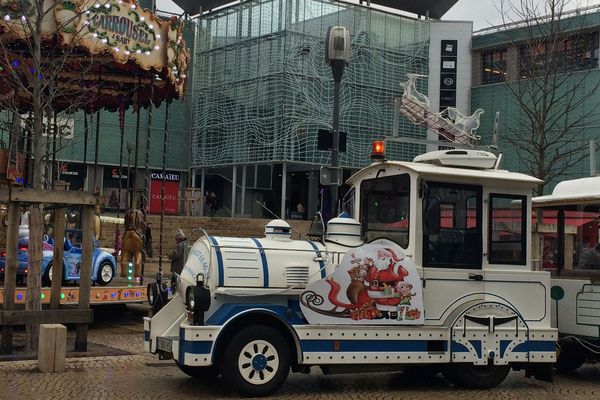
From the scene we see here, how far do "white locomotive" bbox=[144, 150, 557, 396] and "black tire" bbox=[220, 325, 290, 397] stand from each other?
0.04 feet

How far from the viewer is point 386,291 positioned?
29.4 ft


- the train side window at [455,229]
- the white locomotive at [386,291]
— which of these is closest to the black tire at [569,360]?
the white locomotive at [386,291]

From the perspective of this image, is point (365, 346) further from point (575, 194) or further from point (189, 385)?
point (575, 194)

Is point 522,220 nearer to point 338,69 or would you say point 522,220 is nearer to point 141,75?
point 338,69

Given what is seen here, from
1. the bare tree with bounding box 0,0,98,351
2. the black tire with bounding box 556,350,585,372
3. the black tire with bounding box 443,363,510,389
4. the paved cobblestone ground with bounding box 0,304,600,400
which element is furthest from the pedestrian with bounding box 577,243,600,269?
the bare tree with bounding box 0,0,98,351

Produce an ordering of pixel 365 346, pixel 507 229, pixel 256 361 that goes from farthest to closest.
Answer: pixel 507 229 < pixel 365 346 < pixel 256 361

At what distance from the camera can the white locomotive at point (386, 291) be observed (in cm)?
842

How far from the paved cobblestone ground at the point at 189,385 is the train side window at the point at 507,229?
1.58m

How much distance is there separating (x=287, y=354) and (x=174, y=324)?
4.90ft

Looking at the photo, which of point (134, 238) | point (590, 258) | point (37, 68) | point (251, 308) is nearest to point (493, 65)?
point (134, 238)

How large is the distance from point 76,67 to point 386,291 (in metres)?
11.0

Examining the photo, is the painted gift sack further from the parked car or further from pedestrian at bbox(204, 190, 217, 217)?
pedestrian at bbox(204, 190, 217, 217)

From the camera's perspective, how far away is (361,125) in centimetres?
4531

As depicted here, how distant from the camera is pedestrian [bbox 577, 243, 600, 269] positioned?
10.8 metres
